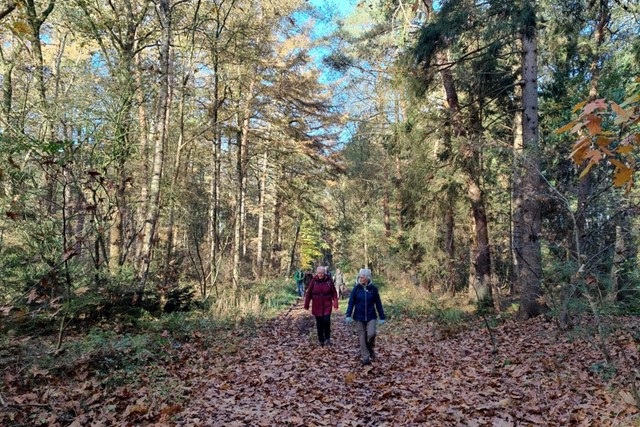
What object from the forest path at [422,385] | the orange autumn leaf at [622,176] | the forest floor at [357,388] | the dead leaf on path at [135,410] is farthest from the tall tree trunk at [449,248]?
the orange autumn leaf at [622,176]

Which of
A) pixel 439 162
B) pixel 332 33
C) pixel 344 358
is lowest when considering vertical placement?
pixel 344 358

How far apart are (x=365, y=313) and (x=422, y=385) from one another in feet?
6.18

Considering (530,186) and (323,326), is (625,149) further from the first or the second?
(323,326)

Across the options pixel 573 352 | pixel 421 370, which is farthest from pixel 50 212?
pixel 573 352

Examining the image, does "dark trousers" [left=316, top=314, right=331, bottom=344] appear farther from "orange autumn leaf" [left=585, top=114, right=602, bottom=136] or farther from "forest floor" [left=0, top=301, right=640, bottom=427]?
"orange autumn leaf" [left=585, top=114, right=602, bottom=136]

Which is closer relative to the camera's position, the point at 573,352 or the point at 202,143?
the point at 573,352

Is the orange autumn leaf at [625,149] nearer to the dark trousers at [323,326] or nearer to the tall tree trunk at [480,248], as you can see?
the dark trousers at [323,326]

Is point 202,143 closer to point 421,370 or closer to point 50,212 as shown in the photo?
point 50,212

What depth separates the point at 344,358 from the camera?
27.6 feet

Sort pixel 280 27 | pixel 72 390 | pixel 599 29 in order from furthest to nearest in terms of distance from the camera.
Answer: pixel 280 27, pixel 599 29, pixel 72 390

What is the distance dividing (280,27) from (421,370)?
53.4 feet

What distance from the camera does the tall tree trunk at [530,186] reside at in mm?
9242

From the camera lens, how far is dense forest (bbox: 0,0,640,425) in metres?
5.89

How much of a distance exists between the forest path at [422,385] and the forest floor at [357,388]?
2 centimetres
